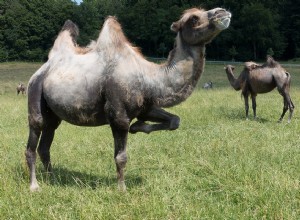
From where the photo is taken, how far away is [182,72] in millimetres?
4363

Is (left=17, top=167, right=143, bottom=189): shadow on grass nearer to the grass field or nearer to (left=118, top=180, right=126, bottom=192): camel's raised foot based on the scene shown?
the grass field

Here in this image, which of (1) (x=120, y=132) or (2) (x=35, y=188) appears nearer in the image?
(1) (x=120, y=132)

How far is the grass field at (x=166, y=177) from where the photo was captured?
3898 mm

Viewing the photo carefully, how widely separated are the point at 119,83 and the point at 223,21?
4.52ft

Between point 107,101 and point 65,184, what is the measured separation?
52.0 inches

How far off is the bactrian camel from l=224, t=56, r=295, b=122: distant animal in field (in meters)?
7.29

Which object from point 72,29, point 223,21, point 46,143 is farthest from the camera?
point 72,29

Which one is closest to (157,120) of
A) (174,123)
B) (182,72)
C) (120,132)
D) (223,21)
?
(174,123)

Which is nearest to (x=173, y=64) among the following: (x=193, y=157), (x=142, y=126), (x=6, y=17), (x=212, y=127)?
(x=142, y=126)

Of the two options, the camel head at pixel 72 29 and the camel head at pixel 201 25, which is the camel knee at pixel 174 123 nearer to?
the camel head at pixel 201 25

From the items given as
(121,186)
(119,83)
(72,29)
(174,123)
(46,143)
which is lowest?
(121,186)

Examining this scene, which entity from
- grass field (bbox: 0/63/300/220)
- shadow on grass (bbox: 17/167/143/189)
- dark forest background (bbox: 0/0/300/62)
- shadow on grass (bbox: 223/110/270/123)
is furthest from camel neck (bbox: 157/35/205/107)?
dark forest background (bbox: 0/0/300/62)

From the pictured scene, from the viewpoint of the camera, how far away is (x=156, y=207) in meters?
3.82

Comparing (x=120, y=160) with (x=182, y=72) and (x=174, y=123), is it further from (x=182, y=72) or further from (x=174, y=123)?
(x=182, y=72)
